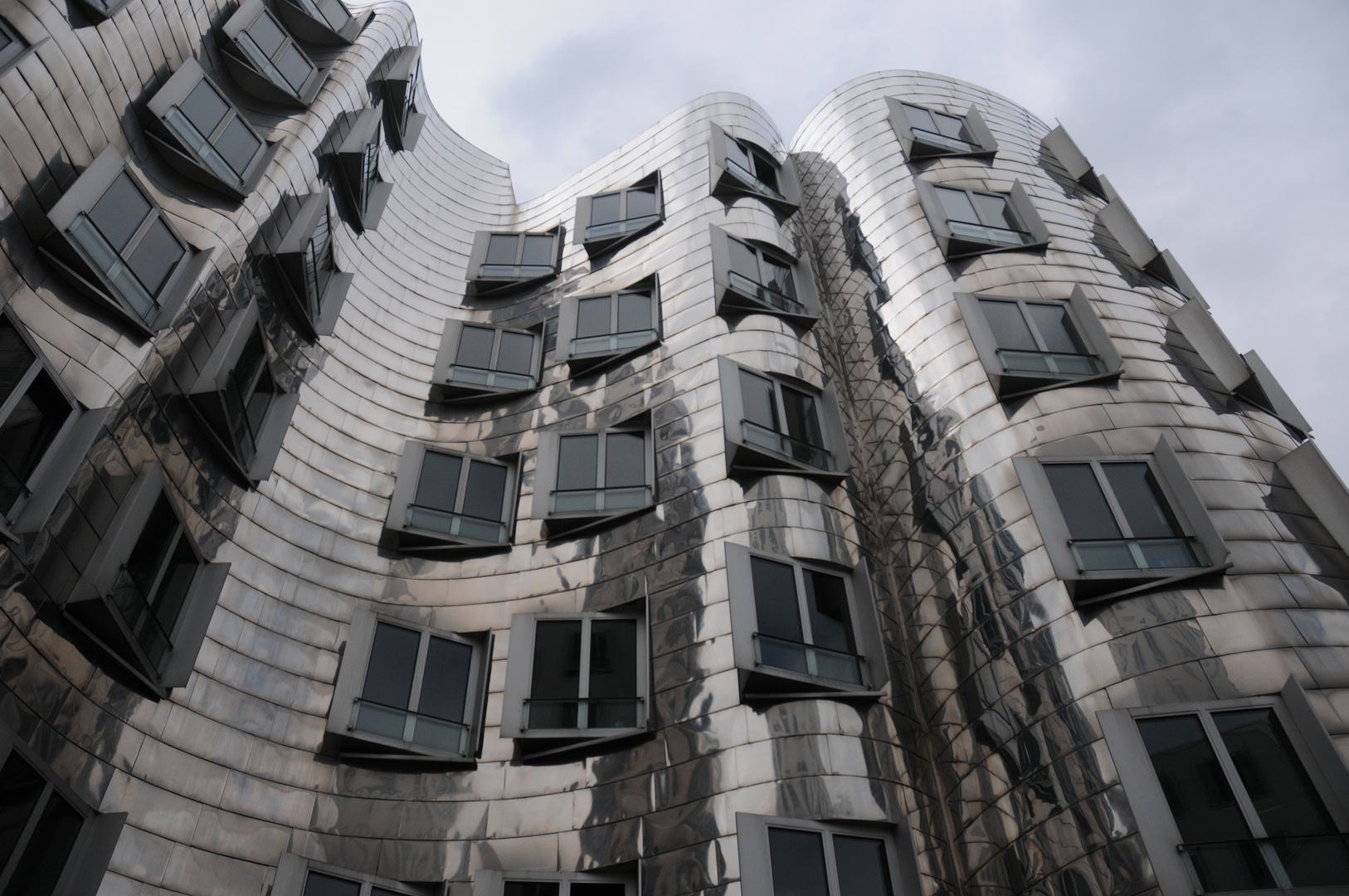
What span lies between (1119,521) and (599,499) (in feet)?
35.0

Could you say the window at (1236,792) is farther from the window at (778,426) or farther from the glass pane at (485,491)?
the glass pane at (485,491)

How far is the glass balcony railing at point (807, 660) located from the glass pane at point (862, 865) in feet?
9.55

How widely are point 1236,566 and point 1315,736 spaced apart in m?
3.35

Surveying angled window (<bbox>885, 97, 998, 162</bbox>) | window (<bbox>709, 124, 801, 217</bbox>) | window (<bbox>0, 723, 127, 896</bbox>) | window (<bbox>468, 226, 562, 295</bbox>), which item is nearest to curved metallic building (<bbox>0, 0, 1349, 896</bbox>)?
window (<bbox>0, 723, 127, 896</bbox>)

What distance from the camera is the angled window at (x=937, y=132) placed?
27.1 meters

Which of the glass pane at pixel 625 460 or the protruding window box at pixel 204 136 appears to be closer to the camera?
the protruding window box at pixel 204 136

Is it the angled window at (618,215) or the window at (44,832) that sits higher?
the angled window at (618,215)

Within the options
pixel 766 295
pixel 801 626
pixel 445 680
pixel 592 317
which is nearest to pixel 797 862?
pixel 801 626

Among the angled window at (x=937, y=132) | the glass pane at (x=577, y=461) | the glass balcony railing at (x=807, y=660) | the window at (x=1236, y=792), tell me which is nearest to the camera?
the window at (x=1236, y=792)

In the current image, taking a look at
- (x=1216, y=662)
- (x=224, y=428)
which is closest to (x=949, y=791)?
(x=1216, y=662)

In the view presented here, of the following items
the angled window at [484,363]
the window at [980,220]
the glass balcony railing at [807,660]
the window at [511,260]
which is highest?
the window at [511,260]

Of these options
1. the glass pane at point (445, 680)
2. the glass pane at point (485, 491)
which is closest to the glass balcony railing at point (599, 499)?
the glass pane at point (485, 491)

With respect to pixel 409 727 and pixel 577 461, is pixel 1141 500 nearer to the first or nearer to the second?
pixel 577 461

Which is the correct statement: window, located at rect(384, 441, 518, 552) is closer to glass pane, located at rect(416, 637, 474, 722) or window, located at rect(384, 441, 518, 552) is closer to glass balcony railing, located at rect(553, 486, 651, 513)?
glass balcony railing, located at rect(553, 486, 651, 513)
